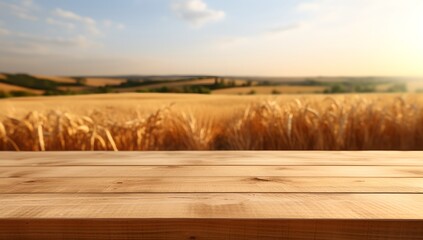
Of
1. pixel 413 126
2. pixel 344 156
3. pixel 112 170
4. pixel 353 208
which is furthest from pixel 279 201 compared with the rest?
pixel 413 126

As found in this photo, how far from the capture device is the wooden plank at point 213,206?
53 centimetres

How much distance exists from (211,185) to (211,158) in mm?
292

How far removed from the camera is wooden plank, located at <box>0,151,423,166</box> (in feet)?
3.01

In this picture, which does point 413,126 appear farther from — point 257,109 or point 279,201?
point 279,201

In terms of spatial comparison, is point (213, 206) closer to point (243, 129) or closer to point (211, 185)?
point (211, 185)

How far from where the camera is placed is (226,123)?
2.19m

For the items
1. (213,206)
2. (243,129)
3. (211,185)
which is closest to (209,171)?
(211,185)

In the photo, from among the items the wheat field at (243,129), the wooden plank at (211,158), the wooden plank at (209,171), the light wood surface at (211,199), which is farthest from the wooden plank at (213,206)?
the wheat field at (243,129)
